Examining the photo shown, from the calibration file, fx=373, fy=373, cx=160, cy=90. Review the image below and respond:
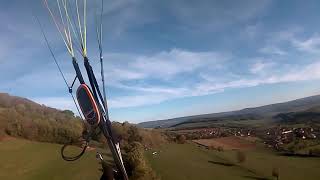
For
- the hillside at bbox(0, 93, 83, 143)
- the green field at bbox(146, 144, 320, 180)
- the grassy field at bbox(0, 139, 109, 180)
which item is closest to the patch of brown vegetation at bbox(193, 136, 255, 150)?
the green field at bbox(146, 144, 320, 180)

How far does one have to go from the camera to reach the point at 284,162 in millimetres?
109688

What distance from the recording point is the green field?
87444mm

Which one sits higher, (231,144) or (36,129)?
(36,129)

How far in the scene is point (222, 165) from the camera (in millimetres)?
105000

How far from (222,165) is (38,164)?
4950 centimetres

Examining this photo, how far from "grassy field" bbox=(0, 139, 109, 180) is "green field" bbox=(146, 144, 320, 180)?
1653 centimetres

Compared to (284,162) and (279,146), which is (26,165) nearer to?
(284,162)

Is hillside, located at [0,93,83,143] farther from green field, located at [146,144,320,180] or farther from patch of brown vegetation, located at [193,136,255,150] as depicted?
patch of brown vegetation, located at [193,136,255,150]

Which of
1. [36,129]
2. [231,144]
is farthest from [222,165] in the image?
[36,129]

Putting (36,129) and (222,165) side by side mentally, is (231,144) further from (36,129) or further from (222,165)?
(36,129)

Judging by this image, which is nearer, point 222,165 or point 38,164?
point 38,164

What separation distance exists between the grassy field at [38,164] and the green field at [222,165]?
54.2 feet

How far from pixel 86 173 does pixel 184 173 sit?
75.7ft

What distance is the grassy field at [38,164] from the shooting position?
77294 millimetres
